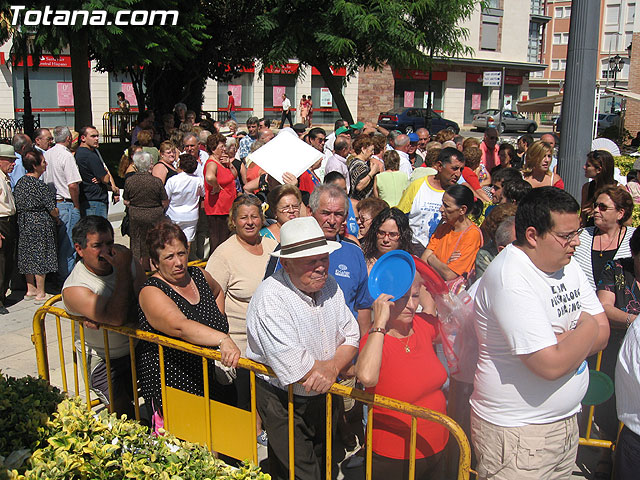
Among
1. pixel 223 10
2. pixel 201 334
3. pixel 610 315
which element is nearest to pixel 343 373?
pixel 201 334

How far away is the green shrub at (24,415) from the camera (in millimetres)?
2941

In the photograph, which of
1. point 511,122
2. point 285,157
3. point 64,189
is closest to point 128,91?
point 511,122

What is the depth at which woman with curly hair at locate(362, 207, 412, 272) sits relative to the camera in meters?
4.34

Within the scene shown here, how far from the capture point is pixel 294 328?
9.70 feet

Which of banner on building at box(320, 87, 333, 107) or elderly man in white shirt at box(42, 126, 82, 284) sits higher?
banner on building at box(320, 87, 333, 107)

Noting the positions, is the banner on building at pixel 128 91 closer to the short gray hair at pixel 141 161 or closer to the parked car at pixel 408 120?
the parked car at pixel 408 120

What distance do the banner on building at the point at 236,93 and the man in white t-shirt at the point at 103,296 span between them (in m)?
32.8

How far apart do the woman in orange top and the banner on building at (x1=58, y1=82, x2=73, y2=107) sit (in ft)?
98.7

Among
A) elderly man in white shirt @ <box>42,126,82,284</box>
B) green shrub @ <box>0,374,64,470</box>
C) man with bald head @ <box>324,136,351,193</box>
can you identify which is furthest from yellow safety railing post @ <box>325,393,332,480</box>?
elderly man in white shirt @ <box>42,126,82,284</box>

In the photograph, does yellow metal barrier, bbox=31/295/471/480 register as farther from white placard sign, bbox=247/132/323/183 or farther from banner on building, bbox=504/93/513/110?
banner on building, bbox=504/93/513/110

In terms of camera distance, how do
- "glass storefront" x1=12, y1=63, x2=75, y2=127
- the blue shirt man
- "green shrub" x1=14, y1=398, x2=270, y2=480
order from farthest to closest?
"glass storefront" x1=12, y1=63, x2=75, y2=127 < the blue shirt man < "green shrub" x1=14, y1=398, x2=270, y2=480

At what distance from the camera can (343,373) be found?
10.6 feet

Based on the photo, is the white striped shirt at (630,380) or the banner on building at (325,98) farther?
the banner on building at (325,98)

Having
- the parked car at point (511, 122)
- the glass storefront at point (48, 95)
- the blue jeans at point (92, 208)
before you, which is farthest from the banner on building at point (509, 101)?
the blue jeans at point (92, 208)
